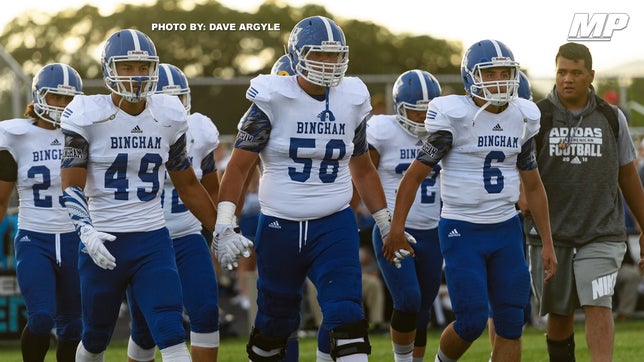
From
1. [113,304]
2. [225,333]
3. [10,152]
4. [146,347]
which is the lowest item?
[225,333]

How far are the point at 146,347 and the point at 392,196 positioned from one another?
199 cm

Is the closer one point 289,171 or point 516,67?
point 289,171

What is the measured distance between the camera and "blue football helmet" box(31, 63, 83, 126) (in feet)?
25.6

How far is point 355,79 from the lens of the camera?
6.90 m

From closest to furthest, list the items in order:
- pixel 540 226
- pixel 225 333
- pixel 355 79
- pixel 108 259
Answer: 1. pixel 108 259
2. pixel 355 79
3. pixel 540 226
4. pixel 225 333

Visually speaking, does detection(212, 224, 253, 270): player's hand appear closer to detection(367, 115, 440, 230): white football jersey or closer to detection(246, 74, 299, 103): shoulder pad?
detection(246, 74, 299, 103): shoulder pad

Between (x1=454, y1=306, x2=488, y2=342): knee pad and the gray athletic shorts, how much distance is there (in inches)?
29.5

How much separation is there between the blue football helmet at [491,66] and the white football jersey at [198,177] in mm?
1663

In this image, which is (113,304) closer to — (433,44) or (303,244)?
(303,244)

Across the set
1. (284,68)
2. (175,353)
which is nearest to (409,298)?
(284,68)

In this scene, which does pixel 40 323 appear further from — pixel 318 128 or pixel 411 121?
pixel 411 121

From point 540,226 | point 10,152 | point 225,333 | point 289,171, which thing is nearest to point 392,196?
point 540,226

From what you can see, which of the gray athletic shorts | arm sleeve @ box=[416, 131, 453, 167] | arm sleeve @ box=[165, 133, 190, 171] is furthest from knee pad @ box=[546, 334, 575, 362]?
arm sleeve @ box=[165, 133, 190, 171]

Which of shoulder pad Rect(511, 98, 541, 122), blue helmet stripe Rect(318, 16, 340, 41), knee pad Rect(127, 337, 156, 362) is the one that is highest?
blue helmet stripe Rect(318, 16, 340, 41)
